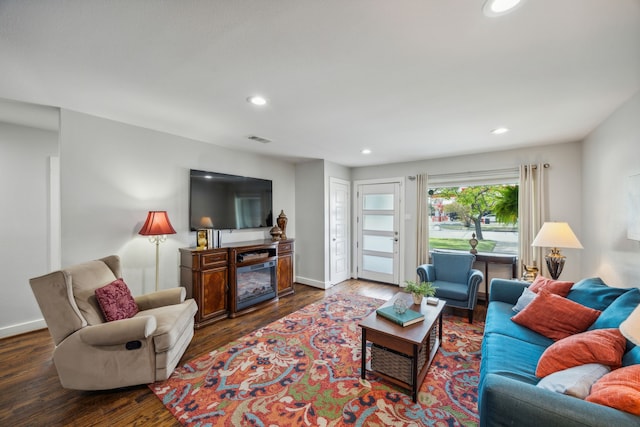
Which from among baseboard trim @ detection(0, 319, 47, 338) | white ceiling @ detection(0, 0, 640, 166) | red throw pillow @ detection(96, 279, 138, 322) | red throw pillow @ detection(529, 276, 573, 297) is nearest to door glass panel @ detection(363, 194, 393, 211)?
white ceiling @ detection(0, 0, 640, 166)

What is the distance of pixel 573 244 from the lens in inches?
106

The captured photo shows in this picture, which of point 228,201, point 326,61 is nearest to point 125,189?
point 228,201

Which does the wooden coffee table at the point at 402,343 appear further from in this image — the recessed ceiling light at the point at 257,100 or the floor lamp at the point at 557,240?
the recessed ceiling light at the point at 257,100

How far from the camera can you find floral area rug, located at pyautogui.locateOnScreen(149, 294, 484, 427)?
172 centimetres

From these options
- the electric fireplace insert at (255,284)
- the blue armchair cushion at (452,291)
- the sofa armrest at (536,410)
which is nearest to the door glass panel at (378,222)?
the blue armchair cushion at (452,291)

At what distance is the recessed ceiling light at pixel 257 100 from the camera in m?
2.19

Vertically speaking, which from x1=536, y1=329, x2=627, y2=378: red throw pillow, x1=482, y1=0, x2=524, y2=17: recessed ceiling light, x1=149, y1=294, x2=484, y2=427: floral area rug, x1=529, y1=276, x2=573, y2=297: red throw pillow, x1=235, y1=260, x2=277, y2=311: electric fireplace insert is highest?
x1=482, y1=0, x2=524, y2=17: recessed ceiling light

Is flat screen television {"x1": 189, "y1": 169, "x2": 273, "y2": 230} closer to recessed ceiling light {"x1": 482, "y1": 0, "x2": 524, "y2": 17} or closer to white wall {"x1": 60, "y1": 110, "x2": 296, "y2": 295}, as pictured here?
white wall {"x1": 60, "y1": 110, "x2": 296, "y2": 295}

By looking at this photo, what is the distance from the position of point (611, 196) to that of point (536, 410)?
108 inches

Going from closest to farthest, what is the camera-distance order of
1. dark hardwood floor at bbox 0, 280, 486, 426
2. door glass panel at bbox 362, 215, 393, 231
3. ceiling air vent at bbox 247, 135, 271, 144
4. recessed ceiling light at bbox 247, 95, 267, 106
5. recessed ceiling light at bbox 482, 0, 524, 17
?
recessed ceiling light at bbox 482, 0, 524, 17 < dark hardwood floor at bbox 0, 280, 486, 426 < recessed ceiling light at bbox 247, 95, 267, 106 < ceiling air vent at bbox 247, 135, 271, 144 < door glass panel at bbox 362, 215, 393, 231

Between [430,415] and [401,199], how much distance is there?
361 cm

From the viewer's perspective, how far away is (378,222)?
5129 millimetres

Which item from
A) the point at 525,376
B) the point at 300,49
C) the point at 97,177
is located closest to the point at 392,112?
the point at 300,49

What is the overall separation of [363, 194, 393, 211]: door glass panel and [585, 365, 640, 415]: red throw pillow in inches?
155
